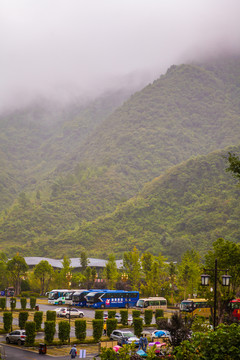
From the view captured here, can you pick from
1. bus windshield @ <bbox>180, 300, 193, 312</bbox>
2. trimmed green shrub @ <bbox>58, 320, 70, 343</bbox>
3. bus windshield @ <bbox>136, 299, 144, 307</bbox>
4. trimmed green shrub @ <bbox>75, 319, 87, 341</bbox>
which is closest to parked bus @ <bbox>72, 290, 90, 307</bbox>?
bus windshield @ <bbox>136, 299, 144, 307</bbox>

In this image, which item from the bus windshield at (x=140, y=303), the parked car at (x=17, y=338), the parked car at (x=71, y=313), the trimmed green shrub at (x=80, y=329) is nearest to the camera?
the parked car at (x=17, y=338)

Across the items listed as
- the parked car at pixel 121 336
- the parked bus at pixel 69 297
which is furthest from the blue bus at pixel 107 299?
the parked car at pixel 121 336

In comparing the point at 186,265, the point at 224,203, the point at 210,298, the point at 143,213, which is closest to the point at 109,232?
the point at 143,213

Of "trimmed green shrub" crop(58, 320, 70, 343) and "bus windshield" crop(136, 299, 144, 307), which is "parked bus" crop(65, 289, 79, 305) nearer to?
"bus windshield" crop(136, 299, 144, 307)

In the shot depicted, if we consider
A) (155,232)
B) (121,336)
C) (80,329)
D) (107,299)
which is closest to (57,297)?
(107,299)

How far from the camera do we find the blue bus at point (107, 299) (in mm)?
77938

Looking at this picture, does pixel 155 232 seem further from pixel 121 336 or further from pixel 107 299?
pixel 121 336

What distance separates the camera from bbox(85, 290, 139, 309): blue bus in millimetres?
77938

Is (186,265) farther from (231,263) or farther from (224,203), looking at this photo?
(224,203)

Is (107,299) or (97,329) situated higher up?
(97,329)

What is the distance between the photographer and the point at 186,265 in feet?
294

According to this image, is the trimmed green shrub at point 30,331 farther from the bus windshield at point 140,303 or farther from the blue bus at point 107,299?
the bus windshield at point 140,303

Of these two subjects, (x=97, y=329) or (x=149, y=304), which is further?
(x=149, y=304)

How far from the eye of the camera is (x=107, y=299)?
77.9 meters
